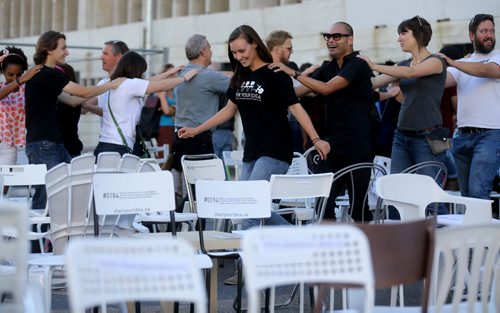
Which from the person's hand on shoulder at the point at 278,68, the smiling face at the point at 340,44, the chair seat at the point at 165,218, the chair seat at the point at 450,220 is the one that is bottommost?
the chair seat at the point at 165,218

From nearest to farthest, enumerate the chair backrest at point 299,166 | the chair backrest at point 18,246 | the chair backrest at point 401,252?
the chair backrest at point 18,246 → the chair backrest at point 401,252 → the chair backrest at point 299,166

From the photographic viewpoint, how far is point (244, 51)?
8125 millimetres

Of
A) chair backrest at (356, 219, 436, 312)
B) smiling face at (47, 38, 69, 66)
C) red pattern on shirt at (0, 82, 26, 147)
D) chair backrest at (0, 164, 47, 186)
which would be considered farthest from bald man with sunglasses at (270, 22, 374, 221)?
chair backrest at (356, 219, 436, 312)

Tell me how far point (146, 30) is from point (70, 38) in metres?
7.22

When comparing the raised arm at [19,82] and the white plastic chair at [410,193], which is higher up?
the raised arm at [19,82]

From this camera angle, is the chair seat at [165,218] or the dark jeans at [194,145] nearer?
the chair seat at [165,218]

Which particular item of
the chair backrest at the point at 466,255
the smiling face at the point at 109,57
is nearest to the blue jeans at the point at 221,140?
the smiling face at the point at 109,57

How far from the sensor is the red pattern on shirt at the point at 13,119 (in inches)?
418

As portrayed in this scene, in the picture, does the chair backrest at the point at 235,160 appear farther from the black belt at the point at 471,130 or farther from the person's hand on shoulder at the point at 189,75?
the black belt at the point at 471,130

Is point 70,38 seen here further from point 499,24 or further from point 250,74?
point 250,74

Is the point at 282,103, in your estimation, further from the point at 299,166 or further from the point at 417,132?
the point at 299,166

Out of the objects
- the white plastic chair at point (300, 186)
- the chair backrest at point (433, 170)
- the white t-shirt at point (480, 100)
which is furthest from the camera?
the white t-shirt at point (480, 100)

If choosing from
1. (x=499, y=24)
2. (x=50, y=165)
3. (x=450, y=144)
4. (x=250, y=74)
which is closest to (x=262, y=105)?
(x=250, y=74)

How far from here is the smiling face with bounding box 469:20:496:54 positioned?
8.82 meters
